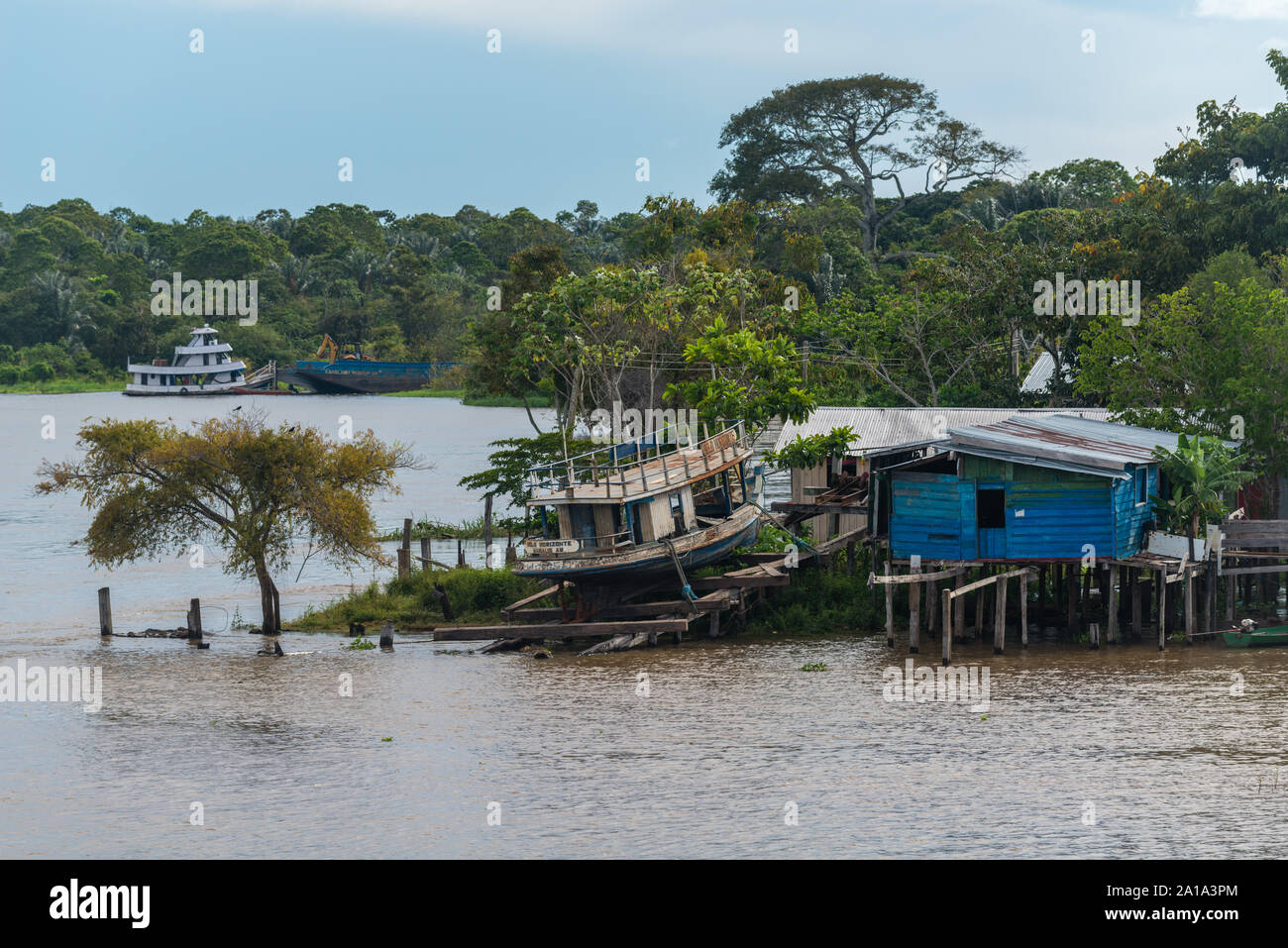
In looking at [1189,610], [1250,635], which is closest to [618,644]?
[1189,610]

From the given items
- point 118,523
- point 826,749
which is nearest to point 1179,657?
point 826,749

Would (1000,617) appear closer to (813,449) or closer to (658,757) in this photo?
(813,449)

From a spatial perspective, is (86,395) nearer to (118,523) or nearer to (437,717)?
(118,523)

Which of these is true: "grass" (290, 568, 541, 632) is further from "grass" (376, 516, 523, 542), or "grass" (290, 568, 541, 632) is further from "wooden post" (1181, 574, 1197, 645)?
"wooden post" (1181, 574, 1197, 645)

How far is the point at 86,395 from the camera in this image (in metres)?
152

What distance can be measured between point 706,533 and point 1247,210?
25789 millimetres

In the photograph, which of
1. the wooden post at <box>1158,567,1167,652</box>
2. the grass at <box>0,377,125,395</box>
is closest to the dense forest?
the wooden post at <box>1158,567,1167,652</box>

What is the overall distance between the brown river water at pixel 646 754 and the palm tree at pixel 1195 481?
3.16m

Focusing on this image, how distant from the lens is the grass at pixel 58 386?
148 meters

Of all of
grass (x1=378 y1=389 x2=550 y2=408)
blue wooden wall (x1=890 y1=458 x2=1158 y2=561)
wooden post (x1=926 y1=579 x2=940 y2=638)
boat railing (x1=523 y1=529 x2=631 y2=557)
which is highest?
grass (x1=378 y1=389 x2=550 y2=408)

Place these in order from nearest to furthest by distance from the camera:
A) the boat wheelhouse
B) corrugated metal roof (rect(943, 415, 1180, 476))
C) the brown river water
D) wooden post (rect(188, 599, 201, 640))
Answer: the brown river water, corrugated metal roof (rect(943, 415, 1180, 476)), wooden post (rect(188, 599, 201, 640)), the boat wheelhouse

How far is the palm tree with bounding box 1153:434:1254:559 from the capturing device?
111 feet

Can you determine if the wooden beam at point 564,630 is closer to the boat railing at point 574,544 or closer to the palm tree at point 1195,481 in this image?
the boat railing at point 574,544

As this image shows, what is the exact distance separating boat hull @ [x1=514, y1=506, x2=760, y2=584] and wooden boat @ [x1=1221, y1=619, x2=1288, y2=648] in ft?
40.0
